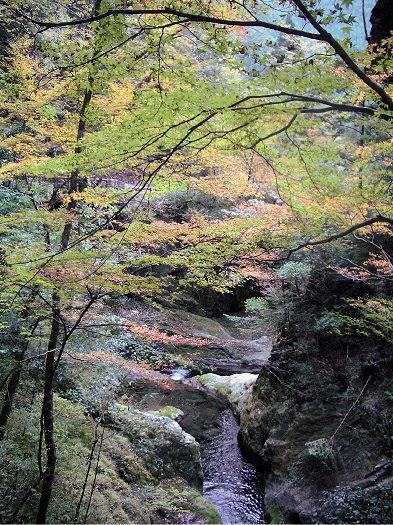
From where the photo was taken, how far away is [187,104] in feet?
11.8

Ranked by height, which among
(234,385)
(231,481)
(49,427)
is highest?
(234,385)

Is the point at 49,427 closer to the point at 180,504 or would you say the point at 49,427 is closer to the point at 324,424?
the point at 180,504

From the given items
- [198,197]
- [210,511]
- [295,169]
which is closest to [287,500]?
[210,511]

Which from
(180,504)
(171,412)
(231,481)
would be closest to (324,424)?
(231,481)

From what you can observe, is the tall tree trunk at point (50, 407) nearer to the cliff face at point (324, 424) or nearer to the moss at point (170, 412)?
the cliff face at point (324, 424)

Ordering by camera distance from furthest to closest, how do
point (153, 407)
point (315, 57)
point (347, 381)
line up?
point (153, 407) → point (347, 381) → point (315, 57)

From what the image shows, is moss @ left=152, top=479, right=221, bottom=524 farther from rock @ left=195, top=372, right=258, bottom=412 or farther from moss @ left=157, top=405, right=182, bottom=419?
rock @ left=195, top=372, right=258, bottom=412

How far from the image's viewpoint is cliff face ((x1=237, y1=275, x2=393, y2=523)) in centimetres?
691

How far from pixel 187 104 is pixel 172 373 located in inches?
497

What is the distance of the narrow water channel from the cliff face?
42 centimetres

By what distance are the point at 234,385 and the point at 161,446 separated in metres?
Answer: 5.51

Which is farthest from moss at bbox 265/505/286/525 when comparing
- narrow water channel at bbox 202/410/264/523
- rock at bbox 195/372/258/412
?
rock at bbox 195/372/258/412

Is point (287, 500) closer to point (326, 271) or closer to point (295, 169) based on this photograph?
point (326, 271)

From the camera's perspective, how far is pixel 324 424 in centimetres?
867
